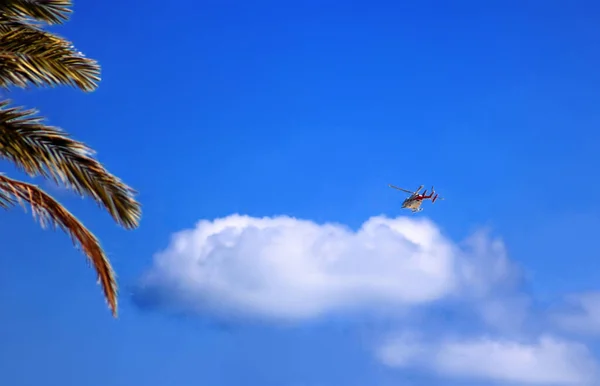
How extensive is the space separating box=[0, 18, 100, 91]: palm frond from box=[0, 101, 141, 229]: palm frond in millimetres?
933

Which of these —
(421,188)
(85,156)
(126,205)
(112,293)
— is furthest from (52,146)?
(421,188)

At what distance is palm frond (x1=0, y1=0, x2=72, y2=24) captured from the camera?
778 inches

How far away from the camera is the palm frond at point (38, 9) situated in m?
19.8

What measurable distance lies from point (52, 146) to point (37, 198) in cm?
120

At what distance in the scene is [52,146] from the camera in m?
18.8

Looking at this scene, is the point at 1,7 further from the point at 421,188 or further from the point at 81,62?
the point at 421,188

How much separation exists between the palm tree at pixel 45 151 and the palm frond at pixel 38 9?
0.9 inches

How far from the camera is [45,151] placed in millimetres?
18797

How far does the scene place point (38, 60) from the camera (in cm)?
1977

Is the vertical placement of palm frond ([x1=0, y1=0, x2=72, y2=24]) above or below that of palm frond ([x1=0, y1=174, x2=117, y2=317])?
above

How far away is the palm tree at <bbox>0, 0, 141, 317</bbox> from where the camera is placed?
18.5 metres

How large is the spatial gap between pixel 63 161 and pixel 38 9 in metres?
3.80

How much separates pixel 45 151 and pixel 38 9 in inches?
141

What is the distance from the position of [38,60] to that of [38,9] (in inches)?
53.0
